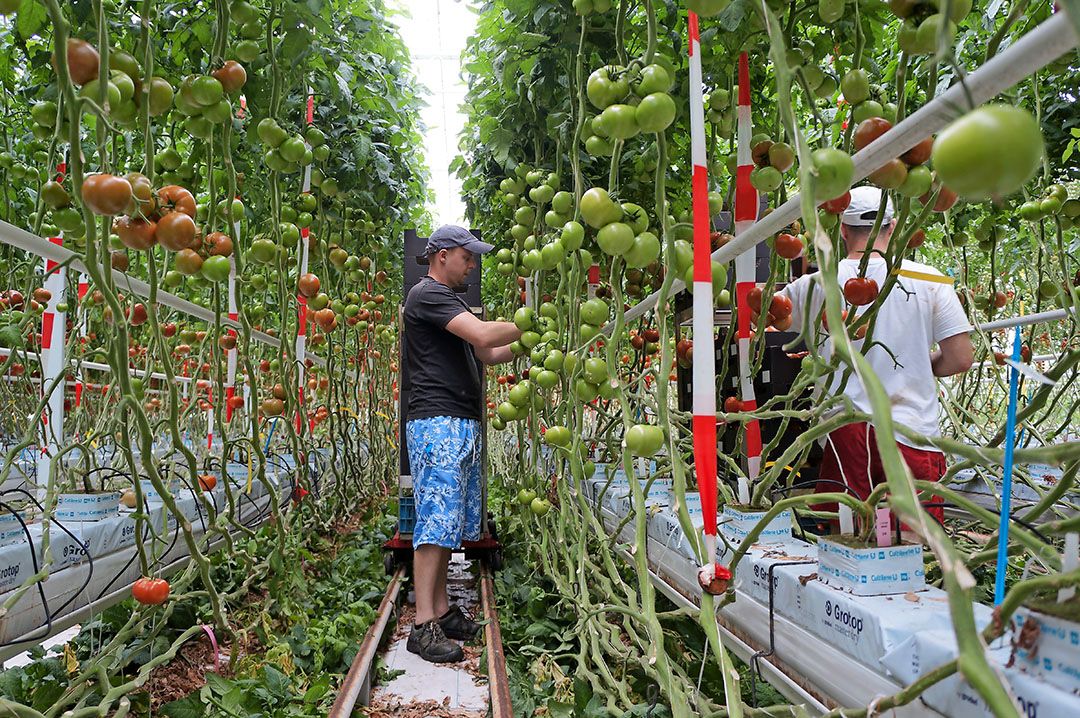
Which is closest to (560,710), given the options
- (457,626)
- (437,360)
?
(457,626)

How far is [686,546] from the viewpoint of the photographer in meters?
1.83

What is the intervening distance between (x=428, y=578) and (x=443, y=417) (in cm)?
65

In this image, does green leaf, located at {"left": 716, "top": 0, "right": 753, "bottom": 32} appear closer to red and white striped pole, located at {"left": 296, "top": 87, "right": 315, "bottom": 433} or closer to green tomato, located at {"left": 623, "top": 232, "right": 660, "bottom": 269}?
green tomato, located at {"left": 623, "top": 232, "right": 660, "bottom": 269}

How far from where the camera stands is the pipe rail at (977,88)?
1.68ft

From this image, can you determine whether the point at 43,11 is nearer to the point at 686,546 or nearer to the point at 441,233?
the point at 441,233

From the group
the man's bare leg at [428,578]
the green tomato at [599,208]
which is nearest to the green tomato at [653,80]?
the green tomato at [599,208]

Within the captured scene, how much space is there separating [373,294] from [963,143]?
5.14 m

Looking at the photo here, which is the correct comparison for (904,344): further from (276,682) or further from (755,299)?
(276,682)

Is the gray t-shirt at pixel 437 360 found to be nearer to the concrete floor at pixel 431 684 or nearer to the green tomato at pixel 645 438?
the concrete floor at pixel 431 684

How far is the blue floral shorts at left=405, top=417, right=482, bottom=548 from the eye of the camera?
2865 millimetres

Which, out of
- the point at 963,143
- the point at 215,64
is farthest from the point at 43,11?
the point at 963,143

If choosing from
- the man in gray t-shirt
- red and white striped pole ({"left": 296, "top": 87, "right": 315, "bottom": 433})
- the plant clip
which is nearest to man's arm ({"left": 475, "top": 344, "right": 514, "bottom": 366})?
the man in gray t-shirt

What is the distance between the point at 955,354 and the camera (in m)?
2.15

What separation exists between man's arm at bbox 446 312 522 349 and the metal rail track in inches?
43.3
